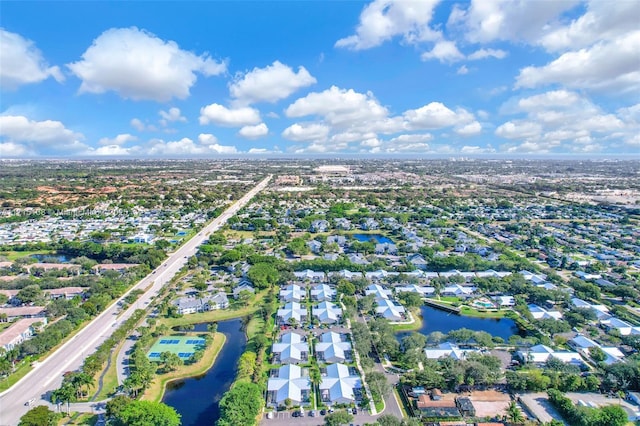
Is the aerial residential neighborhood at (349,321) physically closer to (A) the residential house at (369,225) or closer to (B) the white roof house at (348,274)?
(B) the white roof house at (348,274)

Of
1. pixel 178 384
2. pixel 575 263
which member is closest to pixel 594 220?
pixel 575 263

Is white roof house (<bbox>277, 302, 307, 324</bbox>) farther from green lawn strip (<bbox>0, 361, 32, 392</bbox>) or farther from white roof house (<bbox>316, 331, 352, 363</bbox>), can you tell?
green lawn strip (<bbox>0, 361, 32, 392</bbox>)

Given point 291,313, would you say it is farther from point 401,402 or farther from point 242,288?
point 401,402

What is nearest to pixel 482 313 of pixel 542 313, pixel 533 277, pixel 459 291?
pixel 459 291

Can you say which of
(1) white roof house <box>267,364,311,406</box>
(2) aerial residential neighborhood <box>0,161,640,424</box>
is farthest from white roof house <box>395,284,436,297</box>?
(1) white roof house <box>267,364,311,406</box>

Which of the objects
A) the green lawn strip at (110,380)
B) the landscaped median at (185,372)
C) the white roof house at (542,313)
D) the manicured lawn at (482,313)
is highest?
the white roof house at (542,313)

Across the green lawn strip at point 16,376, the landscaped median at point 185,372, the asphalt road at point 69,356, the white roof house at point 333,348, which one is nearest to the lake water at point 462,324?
the white roof house at point 333,348
